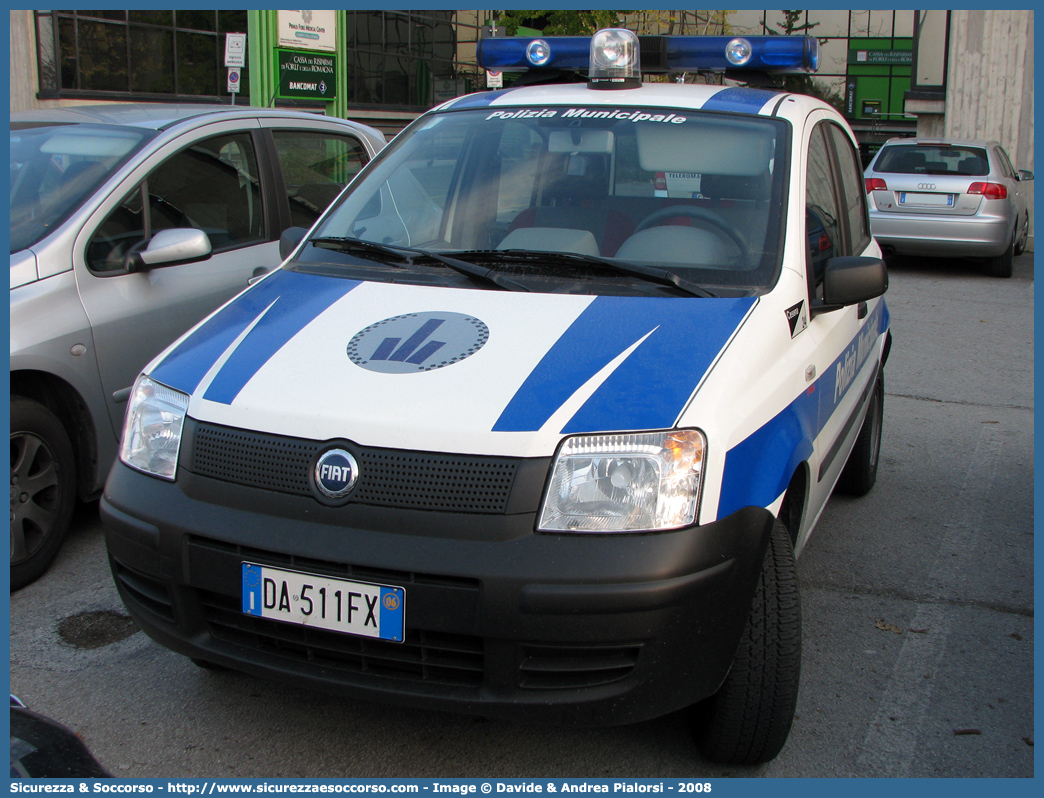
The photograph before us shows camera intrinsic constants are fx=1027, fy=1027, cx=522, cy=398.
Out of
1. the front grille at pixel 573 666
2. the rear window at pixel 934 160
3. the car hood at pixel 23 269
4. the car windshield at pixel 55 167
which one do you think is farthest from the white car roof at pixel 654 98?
the rear window at pixel 934 160

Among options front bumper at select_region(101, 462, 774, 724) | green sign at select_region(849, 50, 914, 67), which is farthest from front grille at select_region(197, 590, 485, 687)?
green sign at select_region(849, 50, 914, 67)

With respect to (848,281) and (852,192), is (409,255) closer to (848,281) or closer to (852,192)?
(848,281)

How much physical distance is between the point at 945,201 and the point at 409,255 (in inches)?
404

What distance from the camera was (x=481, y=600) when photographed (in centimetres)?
224

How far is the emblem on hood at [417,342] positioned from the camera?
261 cm

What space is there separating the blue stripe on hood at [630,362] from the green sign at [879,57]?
39828 millimetres

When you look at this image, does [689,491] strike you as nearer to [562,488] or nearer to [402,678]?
[562,488]

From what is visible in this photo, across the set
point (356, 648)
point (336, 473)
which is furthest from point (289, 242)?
point (356, 648)

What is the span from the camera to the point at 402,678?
238 cm

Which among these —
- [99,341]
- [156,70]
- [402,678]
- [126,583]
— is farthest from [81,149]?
[156,70]

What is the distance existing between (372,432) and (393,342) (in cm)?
40

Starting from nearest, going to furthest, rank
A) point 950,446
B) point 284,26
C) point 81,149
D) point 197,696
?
point 197,696 < point 81,149 < point 950,446 < point 284,26

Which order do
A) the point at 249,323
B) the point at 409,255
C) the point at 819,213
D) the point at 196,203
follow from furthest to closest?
the point at 196,203, the point at 819,213, the point at 409,255, the point at 249,323

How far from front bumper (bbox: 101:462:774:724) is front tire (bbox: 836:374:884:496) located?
2.32m
